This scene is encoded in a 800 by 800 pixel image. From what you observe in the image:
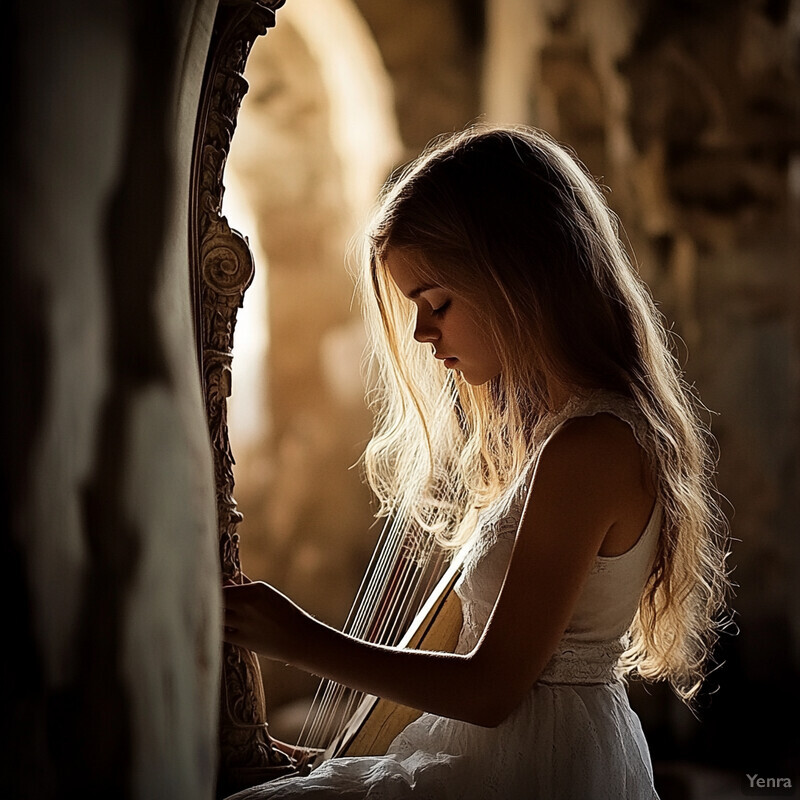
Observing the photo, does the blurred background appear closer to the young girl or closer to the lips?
the young girl

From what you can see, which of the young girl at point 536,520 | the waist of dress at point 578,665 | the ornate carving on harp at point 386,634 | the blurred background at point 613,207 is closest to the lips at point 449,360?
the young girl at point 536,520

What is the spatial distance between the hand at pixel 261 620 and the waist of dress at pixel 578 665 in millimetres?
329

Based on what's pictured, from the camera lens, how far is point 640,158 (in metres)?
3.52

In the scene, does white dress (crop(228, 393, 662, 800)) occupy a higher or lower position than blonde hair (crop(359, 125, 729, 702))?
lower

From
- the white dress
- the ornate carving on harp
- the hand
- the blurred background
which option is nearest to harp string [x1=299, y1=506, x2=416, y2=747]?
the ornate carving on harp

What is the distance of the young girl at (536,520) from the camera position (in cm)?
104

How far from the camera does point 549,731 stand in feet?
3.63

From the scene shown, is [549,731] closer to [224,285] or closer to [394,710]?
[394,710]

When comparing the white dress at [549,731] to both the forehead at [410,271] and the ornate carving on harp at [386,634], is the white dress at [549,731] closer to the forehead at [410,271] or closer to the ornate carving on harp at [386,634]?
the ornate carving on harp at [386,634]

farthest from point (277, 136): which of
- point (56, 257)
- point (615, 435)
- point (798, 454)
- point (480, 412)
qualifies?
point (56, 257)

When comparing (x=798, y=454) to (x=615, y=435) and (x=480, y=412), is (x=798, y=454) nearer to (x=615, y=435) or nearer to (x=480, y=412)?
(x=480, y=412)

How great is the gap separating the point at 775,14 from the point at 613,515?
9.32ft

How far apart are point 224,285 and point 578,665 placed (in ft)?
1.95

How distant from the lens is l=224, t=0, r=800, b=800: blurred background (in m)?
3.25
